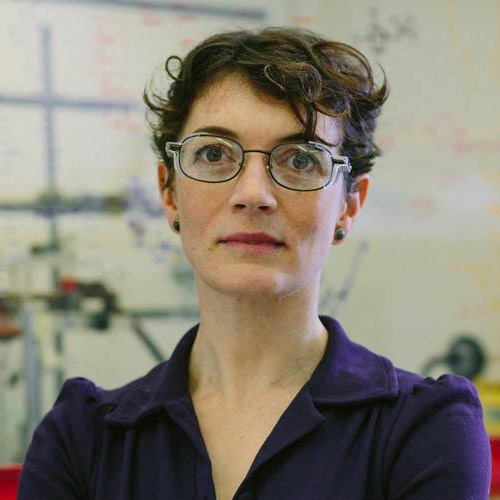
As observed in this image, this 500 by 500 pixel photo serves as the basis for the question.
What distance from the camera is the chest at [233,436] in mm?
975

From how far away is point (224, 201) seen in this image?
3.18ft

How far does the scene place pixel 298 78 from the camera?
0.97 meters

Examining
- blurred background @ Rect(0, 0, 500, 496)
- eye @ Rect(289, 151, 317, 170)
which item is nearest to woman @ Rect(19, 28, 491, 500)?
eye @ Rect(289, 151, 317, 170)

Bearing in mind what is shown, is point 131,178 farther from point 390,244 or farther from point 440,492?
point 440,492

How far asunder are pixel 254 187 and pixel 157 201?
0.92 m

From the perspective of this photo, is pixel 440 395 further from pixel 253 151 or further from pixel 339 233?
pixel 253 151

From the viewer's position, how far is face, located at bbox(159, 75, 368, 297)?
3.11 ft

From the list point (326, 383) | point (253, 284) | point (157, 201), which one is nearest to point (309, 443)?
point (326, 383)

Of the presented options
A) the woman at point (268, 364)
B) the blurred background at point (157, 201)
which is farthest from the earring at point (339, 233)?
the blurred background at point (157, 201)

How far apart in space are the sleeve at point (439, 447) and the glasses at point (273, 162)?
31cm

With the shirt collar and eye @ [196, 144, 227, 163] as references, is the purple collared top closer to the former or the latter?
the shirt collar

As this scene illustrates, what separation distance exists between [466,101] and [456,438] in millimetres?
1323


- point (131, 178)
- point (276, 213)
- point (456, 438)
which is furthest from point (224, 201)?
point (131, 178)

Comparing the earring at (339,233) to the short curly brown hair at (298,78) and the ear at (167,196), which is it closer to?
the short curly brown hair at (298,78)
